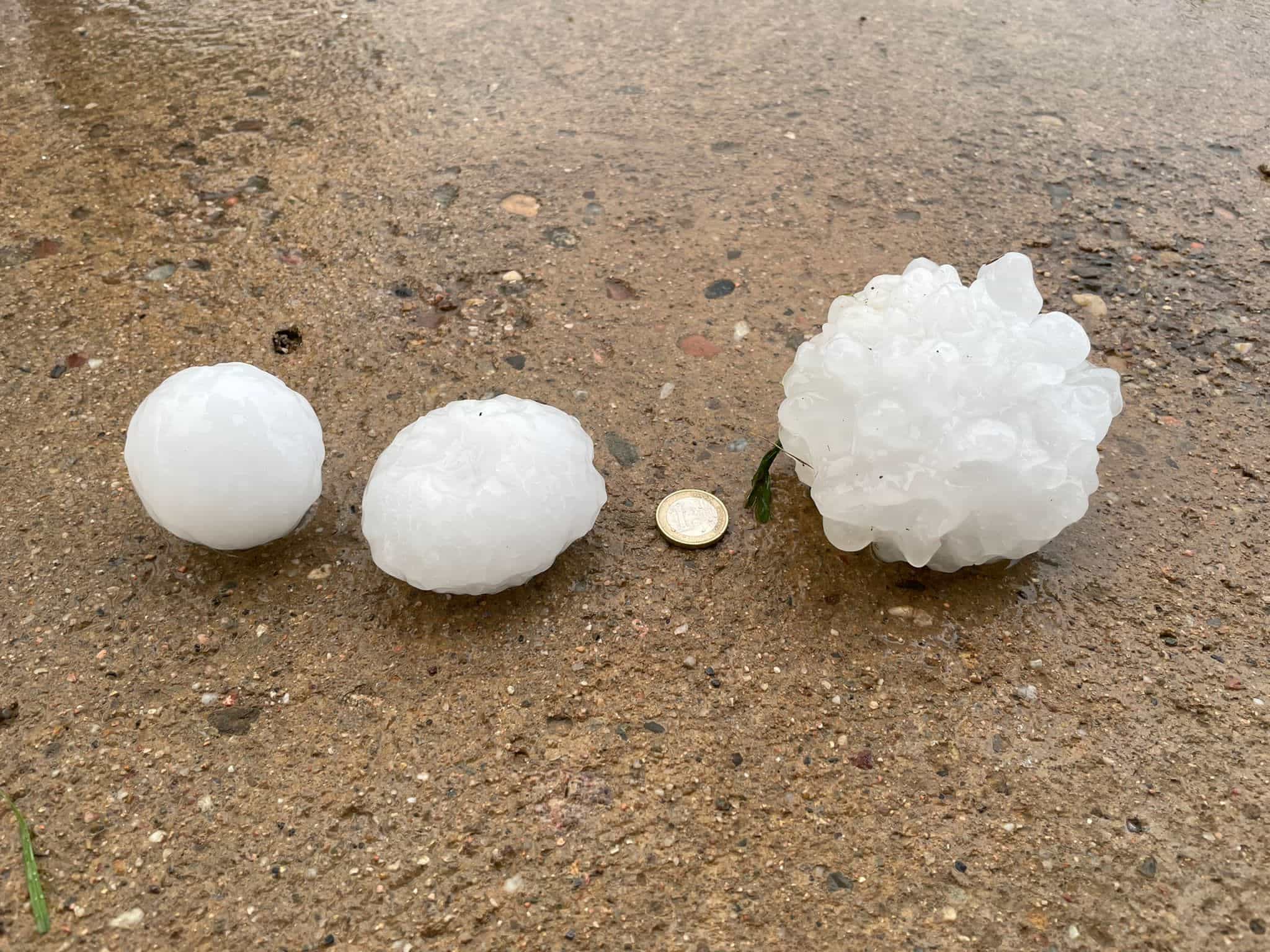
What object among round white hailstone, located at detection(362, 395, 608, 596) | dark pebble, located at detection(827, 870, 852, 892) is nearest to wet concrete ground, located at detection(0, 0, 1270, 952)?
dark pebble, located at detection(827, 870, 852, 892)

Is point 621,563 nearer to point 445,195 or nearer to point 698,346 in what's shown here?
point 698,346

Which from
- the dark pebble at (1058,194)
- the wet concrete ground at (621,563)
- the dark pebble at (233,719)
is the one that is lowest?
the dark pebble at (233,719)

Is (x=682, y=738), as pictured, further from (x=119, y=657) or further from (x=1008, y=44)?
(x=1008, y=44)

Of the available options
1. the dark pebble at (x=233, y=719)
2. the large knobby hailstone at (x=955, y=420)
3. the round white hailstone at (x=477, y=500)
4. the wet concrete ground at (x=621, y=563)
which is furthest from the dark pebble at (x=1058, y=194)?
the dark pebble at (x=233, y=719)

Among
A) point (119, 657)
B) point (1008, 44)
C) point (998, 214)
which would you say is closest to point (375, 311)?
point (119, 657)

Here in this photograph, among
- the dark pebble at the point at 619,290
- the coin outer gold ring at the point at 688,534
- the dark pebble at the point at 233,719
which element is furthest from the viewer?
the dark pebble at the point at 619,290

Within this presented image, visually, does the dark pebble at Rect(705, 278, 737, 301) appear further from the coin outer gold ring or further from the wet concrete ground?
the coin outer gold ring

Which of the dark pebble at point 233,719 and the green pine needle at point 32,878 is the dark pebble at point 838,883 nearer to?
the dark pebble at point 233,719
